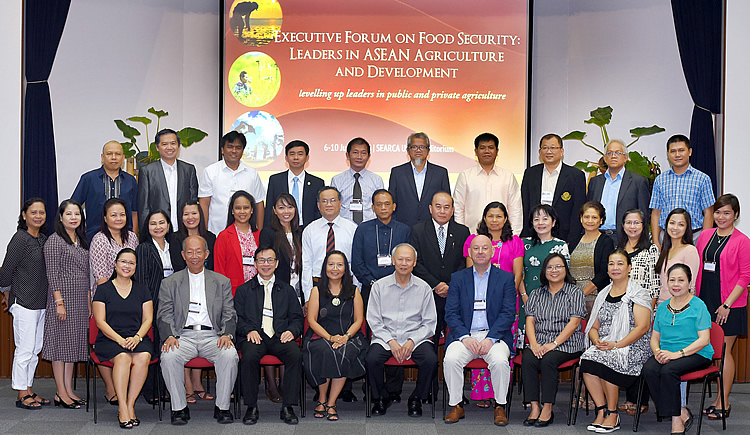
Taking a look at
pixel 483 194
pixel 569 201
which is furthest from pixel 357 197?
pixel 569 201

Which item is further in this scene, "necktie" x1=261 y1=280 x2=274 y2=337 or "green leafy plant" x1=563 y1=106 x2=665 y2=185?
"green leafy plant" x1=563 y1=106 x2=665 y2=185

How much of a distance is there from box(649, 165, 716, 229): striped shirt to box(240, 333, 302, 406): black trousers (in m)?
2.89

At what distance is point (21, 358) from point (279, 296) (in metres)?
1.86

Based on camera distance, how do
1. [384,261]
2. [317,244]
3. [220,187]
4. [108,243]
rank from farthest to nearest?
[220,187] < [317,244] < [384,261] < [108,243]

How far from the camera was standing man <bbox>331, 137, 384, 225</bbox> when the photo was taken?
5.98 meters

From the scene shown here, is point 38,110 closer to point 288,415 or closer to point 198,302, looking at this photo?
point 198,302

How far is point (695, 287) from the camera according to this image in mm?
5066

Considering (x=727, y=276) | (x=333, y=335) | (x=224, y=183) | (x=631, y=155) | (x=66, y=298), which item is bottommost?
(x=333, y=335)

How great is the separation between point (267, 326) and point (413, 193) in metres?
1.63

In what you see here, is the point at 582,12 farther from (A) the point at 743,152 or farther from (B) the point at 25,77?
(B) the point at 25,77

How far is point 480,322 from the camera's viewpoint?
199 inches

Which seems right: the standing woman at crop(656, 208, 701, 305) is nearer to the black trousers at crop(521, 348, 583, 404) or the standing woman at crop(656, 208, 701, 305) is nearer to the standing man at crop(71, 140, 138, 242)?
the black trousers at crop(521, 348, 583, 404)

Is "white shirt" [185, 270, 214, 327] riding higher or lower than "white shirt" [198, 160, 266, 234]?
lower

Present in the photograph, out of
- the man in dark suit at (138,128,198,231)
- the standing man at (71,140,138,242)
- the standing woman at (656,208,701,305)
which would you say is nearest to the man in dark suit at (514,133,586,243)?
the standing woman at (656,208,701,305)
